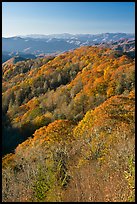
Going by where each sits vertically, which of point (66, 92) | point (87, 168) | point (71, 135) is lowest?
point (71, 135)

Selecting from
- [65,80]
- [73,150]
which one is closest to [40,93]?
[65,80]

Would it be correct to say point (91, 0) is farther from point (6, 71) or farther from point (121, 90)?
point (6, 71)

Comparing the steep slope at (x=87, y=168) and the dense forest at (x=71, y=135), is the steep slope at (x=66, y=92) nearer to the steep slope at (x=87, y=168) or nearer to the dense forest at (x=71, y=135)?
the dense forest at (x=71, y=135)

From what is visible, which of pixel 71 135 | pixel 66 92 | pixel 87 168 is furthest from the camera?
pixel 66 92

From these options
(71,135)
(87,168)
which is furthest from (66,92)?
(87,168)

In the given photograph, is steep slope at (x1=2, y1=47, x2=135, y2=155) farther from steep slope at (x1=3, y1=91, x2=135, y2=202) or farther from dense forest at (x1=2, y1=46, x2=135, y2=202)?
steep slope at (x1=3, y1=91, x2=135, y2=202)

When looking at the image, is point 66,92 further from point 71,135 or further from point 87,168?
point 87,168

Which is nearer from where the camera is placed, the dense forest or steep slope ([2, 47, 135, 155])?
the dense forest

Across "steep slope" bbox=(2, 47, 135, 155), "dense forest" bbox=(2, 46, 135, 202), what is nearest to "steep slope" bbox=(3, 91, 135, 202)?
"dense forest" bbox=(2, 46, 135, 202)

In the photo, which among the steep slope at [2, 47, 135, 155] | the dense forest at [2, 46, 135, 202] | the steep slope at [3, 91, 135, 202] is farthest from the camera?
the steep slope at [2, 47, 135, 155]
